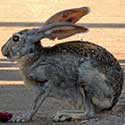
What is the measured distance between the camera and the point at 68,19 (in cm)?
647

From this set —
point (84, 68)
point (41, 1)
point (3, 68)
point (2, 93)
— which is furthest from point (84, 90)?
point (41, 1)

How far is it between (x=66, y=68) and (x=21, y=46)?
432mm

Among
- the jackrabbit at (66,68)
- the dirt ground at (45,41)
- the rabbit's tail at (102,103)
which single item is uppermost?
the jackrabbit at (66,68)

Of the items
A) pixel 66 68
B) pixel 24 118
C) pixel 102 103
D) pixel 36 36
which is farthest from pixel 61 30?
pixel 24 118

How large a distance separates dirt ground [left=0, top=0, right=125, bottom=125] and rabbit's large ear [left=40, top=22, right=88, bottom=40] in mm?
748

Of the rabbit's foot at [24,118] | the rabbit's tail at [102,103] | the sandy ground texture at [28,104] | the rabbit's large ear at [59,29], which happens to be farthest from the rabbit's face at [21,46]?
the rabbit's tail at [102,103]

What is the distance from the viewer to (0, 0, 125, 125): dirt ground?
686 cm

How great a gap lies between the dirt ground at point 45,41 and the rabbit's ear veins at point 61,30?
0.75 m

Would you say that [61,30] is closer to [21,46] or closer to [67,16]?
[67,16]

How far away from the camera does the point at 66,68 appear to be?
6383 millimetres

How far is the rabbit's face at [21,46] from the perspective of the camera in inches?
252

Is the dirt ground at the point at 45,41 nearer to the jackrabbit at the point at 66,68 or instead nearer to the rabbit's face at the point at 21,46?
the jackrabbit at the point at 66,68

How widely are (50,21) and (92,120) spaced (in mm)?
929

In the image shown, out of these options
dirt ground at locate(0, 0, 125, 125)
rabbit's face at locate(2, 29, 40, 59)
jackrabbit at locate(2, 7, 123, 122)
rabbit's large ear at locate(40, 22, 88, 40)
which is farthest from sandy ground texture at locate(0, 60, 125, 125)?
rabbit's large ear at locate(40, 22, 88, 40)
